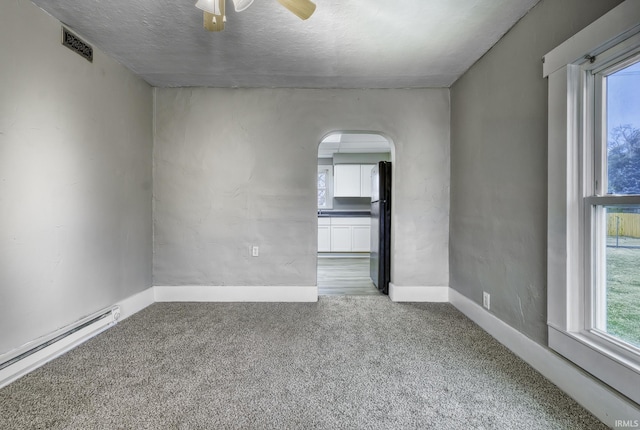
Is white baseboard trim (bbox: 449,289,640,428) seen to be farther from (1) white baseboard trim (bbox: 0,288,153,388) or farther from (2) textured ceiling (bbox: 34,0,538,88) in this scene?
(1) white baseboard trim (bbox: 0,288,153,388)

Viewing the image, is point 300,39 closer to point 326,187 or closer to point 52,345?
point 52,345

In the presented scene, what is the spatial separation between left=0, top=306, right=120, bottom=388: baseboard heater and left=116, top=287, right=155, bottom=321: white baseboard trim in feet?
0.54

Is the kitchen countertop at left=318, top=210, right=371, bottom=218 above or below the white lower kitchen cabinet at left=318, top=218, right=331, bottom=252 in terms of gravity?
above

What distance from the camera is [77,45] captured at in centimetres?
213

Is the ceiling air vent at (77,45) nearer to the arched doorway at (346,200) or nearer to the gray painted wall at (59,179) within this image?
the gray painted wall at (59,179)

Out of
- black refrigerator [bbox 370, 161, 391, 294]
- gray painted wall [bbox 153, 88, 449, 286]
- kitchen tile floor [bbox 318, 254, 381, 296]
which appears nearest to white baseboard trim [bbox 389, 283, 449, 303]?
gray painted wall [bbox 153, 88, 449, 286]

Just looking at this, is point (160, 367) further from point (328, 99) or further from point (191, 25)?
point (328, 99)

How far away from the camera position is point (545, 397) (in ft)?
4.92

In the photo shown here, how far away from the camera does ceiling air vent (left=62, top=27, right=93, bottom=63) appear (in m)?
2.04

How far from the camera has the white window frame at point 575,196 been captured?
4.59 feet

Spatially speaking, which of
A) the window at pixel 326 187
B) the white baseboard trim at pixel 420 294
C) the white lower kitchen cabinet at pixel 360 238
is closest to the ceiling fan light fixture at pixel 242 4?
the white baseboard trim at pixel 420 294

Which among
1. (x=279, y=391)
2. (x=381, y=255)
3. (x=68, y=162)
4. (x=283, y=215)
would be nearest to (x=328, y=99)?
(x=283, y=215)

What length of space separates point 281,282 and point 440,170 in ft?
6.72

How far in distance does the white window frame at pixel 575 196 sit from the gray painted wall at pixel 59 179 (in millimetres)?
3011
